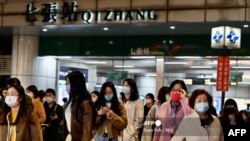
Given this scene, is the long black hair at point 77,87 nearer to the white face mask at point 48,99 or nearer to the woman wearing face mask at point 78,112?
the woman wearing face mask at point 78,112

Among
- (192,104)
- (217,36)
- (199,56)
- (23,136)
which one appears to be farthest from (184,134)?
(199,56)

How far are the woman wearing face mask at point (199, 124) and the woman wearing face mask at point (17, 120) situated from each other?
2028mm

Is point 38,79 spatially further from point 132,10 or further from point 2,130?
point 2,130

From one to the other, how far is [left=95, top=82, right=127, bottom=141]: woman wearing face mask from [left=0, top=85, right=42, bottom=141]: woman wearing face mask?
87 cm

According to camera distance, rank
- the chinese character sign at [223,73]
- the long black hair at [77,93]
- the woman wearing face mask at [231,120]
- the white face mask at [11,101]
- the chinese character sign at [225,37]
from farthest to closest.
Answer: the chinese character sign at [223,73], the chinese character sign at [225,37], the woman wearing face mask at [231,120], the white face mask at [11,101], the long black hair at [77,93]

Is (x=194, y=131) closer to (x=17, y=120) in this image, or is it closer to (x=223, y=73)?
(x=17, y=120)

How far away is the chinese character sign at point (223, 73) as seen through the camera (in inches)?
618

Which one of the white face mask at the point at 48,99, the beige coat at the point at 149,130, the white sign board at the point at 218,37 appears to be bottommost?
the beige coat at the point at 149,130

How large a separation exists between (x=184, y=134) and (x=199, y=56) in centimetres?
1168

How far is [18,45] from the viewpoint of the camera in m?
19.7

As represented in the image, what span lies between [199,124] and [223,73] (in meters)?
9.54

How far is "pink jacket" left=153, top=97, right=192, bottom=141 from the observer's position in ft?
24.7

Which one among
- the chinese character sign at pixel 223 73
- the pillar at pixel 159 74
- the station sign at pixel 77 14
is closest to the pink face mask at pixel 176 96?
the chinese character sign at pixel 223 73

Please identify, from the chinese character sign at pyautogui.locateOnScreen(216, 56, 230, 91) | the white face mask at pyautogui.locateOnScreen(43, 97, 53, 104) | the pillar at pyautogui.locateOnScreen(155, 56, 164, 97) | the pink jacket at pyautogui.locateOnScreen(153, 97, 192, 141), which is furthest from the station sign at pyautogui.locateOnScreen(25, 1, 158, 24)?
the pink jacket at pyautogui.locateOnScreen(153, 97, 192, 141)
